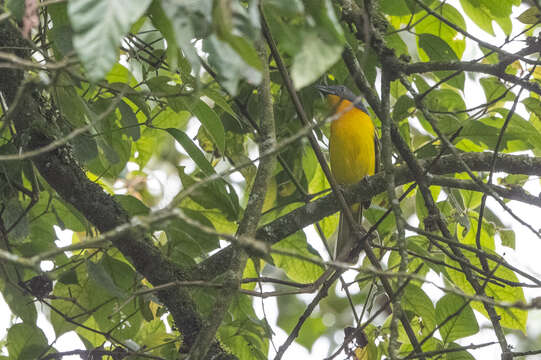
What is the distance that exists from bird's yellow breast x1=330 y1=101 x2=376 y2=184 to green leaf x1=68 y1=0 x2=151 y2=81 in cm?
455

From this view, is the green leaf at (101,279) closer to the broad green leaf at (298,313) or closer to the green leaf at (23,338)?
the green leaf at (23,338)

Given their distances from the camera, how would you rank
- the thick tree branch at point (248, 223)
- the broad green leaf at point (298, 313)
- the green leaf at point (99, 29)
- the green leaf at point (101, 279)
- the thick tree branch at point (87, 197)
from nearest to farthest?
the green leaf at point (99, 29)
the thick tree branch at point (248, 223)
the green leaf at point (101, 279)
the thick tree branch at point (87, 197)
the broad green leaf at point (298, 313)

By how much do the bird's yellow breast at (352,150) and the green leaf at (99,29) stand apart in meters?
4.55

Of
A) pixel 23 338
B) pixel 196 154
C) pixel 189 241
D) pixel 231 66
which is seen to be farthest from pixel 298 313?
pixel 231 66

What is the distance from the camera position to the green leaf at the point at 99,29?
104 cm

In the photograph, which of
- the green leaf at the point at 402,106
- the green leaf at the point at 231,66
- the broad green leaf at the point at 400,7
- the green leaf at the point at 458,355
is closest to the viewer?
the green leaf at the point at 231,66

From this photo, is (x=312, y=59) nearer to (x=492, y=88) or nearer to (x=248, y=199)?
(x=248, y=199)

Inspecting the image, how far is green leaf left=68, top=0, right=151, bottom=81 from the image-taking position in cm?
104

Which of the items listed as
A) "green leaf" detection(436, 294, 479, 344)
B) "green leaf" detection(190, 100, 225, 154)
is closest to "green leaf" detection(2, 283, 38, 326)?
"green leaf" detection(190, 100, 225, 154)

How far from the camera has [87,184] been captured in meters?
2.64

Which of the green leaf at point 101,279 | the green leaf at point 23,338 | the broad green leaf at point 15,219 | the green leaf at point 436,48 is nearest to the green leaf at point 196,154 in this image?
the green leaf at point 101,279

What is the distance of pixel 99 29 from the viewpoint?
41.5 inches

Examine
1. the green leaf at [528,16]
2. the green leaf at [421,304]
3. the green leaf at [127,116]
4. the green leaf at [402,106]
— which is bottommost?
the green leaf at [421,304]

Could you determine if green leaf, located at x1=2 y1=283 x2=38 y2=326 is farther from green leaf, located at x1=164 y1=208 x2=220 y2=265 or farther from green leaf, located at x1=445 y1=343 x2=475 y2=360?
green leaf, located at x1=445 y1=343 x2=475 y2=360
